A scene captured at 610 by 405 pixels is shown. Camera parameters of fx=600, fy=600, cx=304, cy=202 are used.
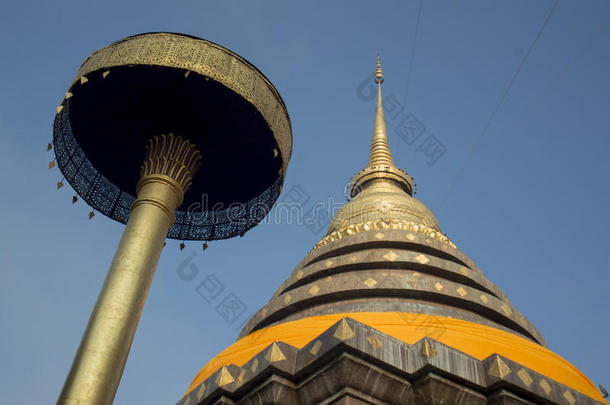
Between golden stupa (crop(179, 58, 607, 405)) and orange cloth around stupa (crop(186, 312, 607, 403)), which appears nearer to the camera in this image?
Result: golden stupa (crop(179, 58, 607, 405))

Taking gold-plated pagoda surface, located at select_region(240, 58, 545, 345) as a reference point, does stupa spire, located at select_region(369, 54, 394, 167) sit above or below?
above

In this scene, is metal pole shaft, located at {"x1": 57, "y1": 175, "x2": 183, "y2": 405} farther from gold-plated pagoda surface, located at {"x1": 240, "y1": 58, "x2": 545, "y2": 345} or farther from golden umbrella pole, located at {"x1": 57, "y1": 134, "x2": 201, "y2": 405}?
gold-plated pagoda surface, located at {"x1": 240, "y1": 58, "x2": 545, "y2": 345}

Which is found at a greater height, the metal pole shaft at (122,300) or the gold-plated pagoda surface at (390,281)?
the gold-plated pagoda surface at (390,281)

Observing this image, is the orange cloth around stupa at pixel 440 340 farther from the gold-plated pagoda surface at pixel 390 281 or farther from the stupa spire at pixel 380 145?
the stupa spire at pixel 380 145

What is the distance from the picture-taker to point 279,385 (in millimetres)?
6129

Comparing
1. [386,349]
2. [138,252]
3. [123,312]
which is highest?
[138,252]

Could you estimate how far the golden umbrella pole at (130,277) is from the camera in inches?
264

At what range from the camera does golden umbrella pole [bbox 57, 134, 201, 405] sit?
671 cm

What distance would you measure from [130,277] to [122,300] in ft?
1.16

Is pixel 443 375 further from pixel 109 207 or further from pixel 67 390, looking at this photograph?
pixel 109 207

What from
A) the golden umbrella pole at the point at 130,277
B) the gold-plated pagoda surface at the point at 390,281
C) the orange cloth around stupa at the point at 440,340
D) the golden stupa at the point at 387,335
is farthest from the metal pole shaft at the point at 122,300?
the gold-plated pagoda surface at the point at 390,281

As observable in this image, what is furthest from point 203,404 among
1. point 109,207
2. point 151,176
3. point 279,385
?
point 109,207

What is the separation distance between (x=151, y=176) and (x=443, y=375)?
5.38 meters

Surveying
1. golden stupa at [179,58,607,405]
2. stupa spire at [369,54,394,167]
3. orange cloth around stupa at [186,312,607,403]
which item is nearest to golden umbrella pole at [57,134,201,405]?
golden stupa at [179,58,607,405]
